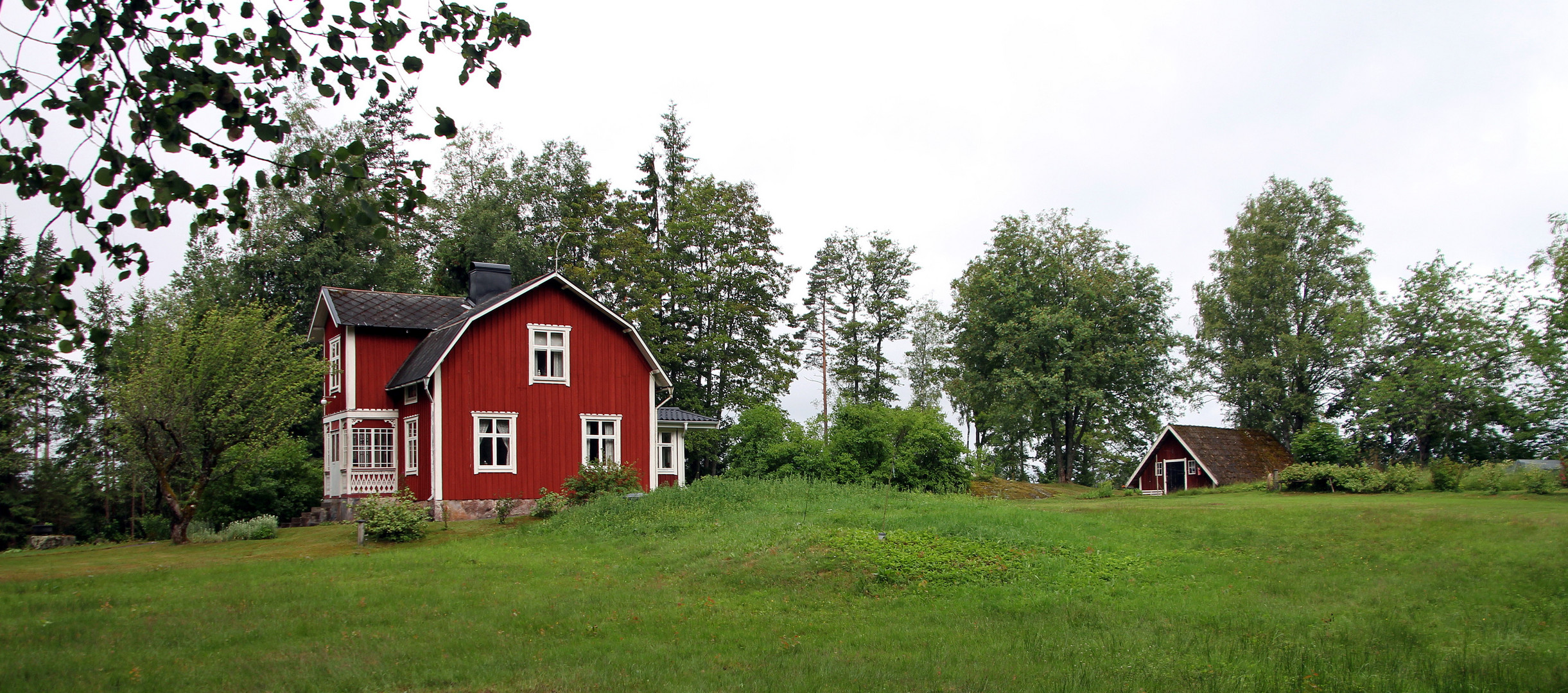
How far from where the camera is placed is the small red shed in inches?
1746

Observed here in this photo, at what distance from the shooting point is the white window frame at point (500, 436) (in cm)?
2536

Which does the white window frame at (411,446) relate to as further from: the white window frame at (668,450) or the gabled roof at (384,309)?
the white window frame at (668,450)

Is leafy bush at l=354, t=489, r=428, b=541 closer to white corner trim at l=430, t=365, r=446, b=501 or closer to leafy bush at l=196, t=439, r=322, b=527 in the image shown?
white corner trim at l=430, t=365, r=446, b=501

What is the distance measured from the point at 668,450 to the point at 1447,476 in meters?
25.6

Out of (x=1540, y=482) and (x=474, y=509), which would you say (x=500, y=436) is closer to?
(x=474, y=509)

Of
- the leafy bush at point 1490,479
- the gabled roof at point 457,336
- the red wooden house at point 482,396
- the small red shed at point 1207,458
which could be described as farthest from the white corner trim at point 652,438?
the small red shed at point 1207,458

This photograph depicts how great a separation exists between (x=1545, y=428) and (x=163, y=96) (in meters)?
50.5

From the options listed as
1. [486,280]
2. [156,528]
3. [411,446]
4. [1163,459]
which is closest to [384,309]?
[486,280]

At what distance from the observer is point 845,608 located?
1207 cm

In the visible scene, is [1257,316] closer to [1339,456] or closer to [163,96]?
[1339,456]

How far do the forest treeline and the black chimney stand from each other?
282cm

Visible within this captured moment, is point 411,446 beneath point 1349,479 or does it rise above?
above

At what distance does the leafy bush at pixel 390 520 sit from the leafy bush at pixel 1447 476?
30.2 metres

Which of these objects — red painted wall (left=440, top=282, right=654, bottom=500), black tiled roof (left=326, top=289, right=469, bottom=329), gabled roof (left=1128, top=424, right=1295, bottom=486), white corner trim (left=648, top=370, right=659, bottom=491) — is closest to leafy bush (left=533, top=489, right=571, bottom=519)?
red painted wall (left=440, top=282, right=654, bottom=500)
